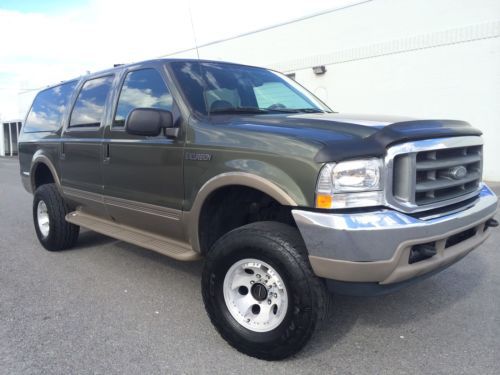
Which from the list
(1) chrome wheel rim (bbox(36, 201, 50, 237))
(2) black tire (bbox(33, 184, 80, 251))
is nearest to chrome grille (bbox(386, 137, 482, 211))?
(2) black tire (bbox(33, 184, 80, 251))

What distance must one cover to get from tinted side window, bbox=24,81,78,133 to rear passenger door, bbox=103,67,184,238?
1.45m

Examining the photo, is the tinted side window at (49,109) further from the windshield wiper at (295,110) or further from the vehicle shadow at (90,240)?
the windshield wiper at (295,110)


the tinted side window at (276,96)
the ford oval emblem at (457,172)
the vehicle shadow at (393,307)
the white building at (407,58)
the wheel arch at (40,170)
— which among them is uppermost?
the white building at (407,58)

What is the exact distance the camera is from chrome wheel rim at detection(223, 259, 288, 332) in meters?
2.85

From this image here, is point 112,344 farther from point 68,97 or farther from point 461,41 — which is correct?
point 461,41

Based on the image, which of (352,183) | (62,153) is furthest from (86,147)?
(352,183)

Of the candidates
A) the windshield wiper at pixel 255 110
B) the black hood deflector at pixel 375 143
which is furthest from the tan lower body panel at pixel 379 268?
the windshield wiper at pixel 255 110

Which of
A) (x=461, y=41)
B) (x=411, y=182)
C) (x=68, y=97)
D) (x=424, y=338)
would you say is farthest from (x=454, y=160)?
(x=461, y=41)

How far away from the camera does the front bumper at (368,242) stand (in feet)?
8.11

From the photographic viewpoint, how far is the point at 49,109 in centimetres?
577

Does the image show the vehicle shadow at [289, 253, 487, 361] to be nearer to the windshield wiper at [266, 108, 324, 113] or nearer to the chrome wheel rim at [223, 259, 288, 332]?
the chrome wheel rim at [223, 259, 288, 332]

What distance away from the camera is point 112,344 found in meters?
3.11

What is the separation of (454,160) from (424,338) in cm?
125

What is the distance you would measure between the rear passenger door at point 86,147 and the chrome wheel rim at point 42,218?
2.11 feet
